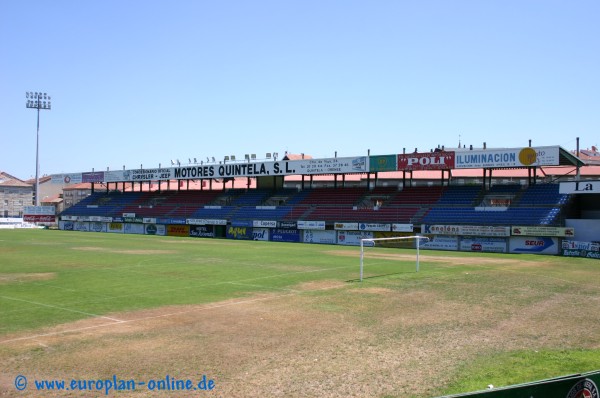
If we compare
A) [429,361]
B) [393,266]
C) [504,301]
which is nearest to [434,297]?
[504,301]

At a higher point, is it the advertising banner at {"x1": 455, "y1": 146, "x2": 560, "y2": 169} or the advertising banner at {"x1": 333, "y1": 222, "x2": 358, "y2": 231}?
the advertising banner at {"x1": 455, "y1": 146, "x2": 560, "y2": 169}

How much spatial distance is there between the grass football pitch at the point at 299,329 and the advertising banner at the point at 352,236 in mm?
24294

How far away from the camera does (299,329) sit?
14094 millimetres

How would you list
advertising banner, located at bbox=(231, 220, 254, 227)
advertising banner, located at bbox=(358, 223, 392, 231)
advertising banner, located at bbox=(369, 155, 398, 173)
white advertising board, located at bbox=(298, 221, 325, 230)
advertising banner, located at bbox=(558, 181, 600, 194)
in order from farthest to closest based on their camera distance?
1. advertising banner, located at bbox=(231, 220, 254, 227)
2. white advertising board, located at bbox=(298, 221, 325, 230)
3. advertising banner, located at bbox=(369, 155, 398, 173)
4. advertising banner, located at bbox=(358, 223, 392, 231)
5. advertising banner, located at bbox=(558, 181, 600, 194)

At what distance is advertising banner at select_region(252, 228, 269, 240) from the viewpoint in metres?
60.2

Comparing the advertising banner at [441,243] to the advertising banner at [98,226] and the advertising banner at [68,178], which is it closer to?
the advertising banner at [98,226]

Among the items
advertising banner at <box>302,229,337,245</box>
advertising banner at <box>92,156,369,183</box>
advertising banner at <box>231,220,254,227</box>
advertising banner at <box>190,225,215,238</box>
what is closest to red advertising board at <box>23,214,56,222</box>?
advertising banner at <box>92,156,369,183</box>

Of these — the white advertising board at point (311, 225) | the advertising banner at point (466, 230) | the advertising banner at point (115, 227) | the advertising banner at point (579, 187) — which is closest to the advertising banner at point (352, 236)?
the white advertising board at point (311, 225)

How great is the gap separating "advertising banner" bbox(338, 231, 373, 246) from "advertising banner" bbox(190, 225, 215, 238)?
763 inches

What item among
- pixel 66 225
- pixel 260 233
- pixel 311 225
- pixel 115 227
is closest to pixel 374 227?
pixel 311 225

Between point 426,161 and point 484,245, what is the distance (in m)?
10.6

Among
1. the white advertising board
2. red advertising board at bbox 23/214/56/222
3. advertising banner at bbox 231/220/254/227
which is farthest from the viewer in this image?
red advertising board at bbox 23/214/56/222

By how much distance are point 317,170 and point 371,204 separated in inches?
289

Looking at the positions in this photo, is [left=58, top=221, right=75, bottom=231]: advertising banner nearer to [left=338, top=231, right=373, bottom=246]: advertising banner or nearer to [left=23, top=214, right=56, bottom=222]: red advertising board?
[left=23, top=214, right=56, bottom=222]: red advertising board
